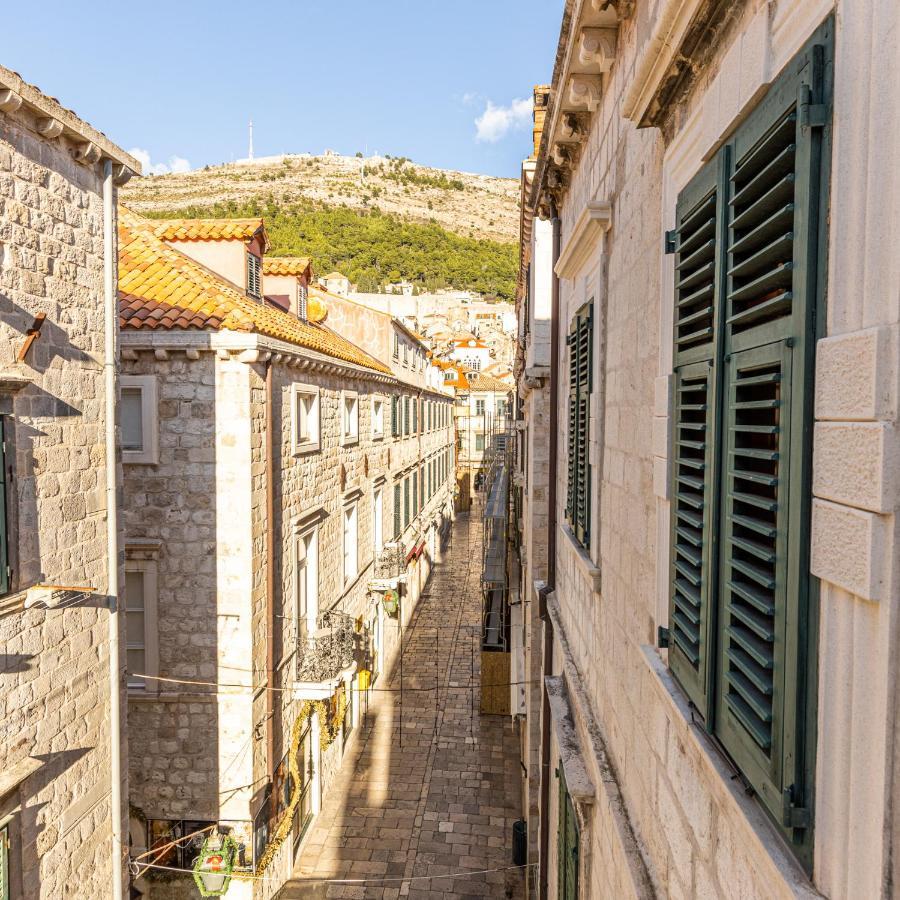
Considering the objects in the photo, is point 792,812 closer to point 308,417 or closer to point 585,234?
point 585,234

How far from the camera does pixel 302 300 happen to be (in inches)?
672

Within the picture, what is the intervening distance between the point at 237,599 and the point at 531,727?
460 cm

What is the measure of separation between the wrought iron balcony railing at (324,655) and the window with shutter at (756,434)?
374 inches

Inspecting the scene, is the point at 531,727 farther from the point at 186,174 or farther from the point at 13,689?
the point at 186,174

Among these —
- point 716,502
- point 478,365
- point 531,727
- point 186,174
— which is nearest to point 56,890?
point 531,727

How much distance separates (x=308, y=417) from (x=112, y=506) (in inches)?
220

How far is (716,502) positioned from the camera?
8.15 ft

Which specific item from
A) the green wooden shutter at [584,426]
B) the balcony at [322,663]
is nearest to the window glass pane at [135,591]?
the balcony at [322,663]

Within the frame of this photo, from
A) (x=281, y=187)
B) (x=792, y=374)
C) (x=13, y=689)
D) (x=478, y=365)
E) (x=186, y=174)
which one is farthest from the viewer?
(x=186, y=174)

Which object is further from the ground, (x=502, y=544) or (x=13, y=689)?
(x=13, y=689)

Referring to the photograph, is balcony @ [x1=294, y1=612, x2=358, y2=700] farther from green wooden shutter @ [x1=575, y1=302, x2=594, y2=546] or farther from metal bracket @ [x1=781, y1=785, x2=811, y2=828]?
metal bracket @ [x1=781, y1=785, x2=811, y2=828]

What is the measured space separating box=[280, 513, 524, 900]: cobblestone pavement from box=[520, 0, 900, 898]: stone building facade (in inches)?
316

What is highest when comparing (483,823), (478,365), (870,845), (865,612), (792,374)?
(478,365)

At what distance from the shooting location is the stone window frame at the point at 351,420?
48.0 ft
